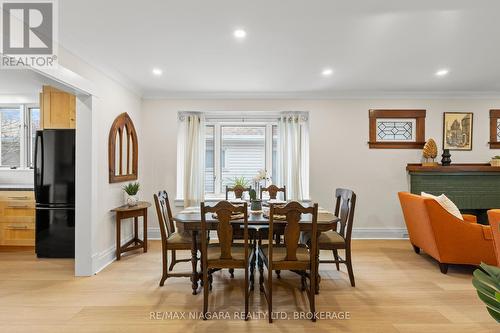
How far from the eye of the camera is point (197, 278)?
9.71 ft

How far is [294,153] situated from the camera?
5.12 meters

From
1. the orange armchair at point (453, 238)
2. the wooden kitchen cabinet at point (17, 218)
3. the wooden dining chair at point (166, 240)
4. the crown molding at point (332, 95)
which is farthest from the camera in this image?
the crown molding at point (332, 95)

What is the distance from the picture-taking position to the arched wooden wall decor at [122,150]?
3.91 metres

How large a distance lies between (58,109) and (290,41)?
330 centimetres

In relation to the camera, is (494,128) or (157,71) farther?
(494,128)

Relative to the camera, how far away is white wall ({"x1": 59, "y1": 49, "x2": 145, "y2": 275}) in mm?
3432

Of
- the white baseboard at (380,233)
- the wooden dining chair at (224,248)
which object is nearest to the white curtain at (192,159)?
the wooden dining chair at (224,248)

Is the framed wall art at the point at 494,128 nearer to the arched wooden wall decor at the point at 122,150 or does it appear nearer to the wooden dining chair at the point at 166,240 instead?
the wooden dining chair at the point at 166,240

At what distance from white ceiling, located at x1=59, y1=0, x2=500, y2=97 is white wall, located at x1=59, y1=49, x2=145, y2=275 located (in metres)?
0.18

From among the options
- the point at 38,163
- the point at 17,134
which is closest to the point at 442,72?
the point at 38,163

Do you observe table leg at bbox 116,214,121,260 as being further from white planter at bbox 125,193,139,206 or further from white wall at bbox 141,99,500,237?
white wall at bbox 141,99,500,237

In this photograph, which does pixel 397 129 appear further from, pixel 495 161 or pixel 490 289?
pixel 490 289

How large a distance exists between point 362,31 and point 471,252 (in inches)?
111

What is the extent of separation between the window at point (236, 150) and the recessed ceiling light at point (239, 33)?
259cm
